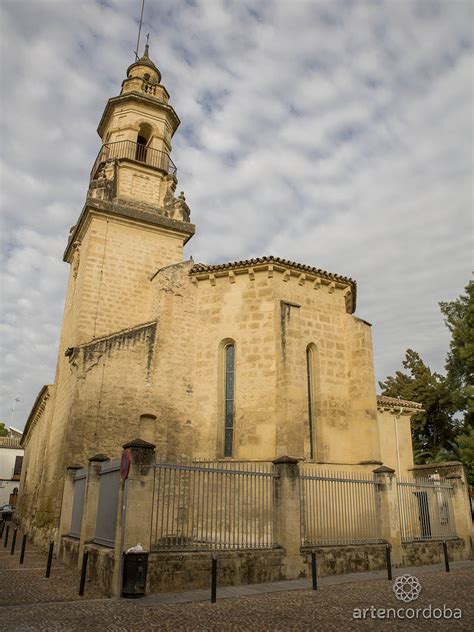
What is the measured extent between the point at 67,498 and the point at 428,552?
10153 mm

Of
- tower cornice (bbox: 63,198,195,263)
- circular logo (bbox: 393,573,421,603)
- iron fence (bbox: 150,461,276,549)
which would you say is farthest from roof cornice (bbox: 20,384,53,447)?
circular logo (bbox: 393,573,421,603)

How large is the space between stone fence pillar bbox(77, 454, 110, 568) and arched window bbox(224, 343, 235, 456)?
4660 mm

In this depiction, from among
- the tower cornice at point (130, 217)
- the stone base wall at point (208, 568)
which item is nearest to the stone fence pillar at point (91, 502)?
the stone base wall at point (208, 568)

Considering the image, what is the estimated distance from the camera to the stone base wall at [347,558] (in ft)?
35.0

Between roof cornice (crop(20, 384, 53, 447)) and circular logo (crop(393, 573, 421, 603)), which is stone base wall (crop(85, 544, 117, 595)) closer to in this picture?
circular logo (crop(393, 573, 421, 603))

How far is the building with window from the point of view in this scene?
578 inches

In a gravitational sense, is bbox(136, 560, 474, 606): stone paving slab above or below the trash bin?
below

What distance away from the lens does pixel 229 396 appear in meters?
15.5

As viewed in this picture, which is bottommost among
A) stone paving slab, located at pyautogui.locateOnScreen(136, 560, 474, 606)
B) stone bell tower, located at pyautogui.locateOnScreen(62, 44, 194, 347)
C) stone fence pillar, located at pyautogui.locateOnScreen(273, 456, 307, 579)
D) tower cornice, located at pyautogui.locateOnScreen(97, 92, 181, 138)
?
stone paving slab, located at pyautogui.locateOnScreen(136, 560, 474, 606)

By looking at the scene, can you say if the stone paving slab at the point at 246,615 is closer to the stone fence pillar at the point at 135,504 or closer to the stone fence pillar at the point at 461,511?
the stone fence pillar at the point at 135,504

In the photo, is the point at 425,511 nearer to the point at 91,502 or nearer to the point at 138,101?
the point at 91,502

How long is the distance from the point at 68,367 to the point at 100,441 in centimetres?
358

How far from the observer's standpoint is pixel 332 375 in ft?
53.2

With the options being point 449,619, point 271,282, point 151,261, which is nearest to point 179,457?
point 271,282
